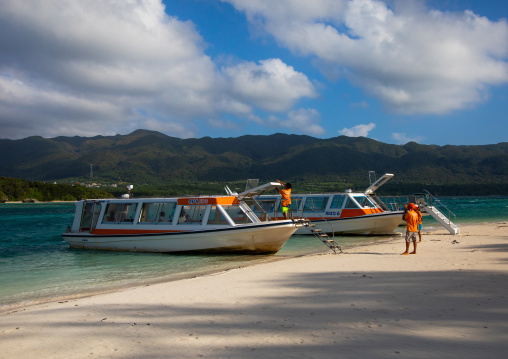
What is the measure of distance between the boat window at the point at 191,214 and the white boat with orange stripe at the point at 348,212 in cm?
755

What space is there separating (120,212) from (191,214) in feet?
14.4

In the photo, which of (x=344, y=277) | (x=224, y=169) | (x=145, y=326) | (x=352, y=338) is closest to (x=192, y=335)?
(x=145, y=326)

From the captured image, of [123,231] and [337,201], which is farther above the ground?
[337,201]

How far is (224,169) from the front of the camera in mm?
172875

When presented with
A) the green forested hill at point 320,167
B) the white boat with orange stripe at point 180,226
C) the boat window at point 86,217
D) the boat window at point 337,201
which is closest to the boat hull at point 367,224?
the boat window at point 337,201

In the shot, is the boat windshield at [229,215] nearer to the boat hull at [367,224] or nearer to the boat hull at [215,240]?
the boat hull at [215,240]

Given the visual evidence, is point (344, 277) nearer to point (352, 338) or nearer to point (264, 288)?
point (264, 288)

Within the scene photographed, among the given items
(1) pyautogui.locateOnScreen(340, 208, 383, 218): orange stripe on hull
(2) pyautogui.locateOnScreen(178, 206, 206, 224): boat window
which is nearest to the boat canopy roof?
(2) pyautogui.locateOnScreen(178, 206, 206, 224): boat window

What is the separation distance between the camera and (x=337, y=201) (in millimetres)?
25969

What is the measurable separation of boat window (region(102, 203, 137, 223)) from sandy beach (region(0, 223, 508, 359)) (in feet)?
31.6

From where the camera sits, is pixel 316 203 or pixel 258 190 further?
pixel 316 203

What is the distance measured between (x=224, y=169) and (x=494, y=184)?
326 ft

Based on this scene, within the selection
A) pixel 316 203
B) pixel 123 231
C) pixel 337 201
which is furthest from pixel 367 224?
pixel 123 231

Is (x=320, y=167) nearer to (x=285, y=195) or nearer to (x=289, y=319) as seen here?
(x=285, y=195)
